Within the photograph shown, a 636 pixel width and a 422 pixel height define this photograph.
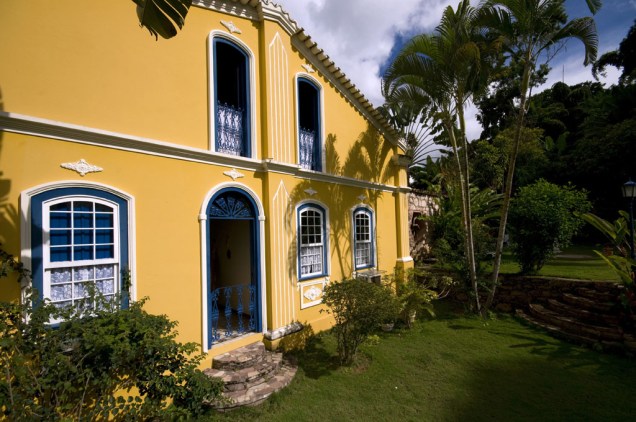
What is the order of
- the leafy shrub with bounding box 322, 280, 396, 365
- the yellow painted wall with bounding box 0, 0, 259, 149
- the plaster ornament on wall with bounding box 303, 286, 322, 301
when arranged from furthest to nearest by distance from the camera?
the plaster ornament on wall with bounding box 303, 286, 322, 301 → the leafy shrub with bounding box 322, 280, 396, 365 → the yellow painted wall with bounding box 0, 0, 259, 149

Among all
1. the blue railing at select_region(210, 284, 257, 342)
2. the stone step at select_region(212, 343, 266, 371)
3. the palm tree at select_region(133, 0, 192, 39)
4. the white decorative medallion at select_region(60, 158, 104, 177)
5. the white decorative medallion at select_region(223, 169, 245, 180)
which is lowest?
the stone step at select_region(212, 343, 266, 371)

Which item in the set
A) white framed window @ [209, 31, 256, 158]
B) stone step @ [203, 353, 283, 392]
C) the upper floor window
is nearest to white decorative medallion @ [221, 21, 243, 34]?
white framed window @ [209, 31, 256, 158]

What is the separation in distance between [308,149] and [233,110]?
2.21 metres

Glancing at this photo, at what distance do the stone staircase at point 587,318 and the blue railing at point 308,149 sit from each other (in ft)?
23.8

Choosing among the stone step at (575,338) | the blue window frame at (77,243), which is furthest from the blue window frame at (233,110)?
the stone step at (575,338)

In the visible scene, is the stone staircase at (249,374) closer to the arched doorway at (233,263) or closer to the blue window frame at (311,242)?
the arched doorway at (233,263)

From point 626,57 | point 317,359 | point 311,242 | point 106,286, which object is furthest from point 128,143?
point 626,57

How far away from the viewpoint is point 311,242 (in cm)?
747

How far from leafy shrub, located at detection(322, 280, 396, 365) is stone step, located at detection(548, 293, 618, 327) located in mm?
5345

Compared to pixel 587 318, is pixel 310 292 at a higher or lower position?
higher

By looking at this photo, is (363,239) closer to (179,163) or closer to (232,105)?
(232,105)

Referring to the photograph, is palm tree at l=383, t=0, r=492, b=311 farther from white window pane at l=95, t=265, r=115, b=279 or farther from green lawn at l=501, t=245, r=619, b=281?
white window pane at l=95, t=265, r=115, b=279

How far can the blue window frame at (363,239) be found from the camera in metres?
8.73

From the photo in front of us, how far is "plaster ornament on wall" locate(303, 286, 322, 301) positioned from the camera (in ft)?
23.2
